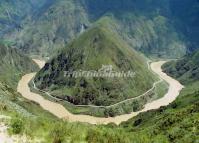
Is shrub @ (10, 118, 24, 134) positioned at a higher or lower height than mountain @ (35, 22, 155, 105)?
higher

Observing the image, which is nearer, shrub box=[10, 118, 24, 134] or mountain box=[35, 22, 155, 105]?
shrub box=[10, 118, 24, 134]

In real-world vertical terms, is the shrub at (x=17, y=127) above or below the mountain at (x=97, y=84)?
above

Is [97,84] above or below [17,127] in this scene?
below

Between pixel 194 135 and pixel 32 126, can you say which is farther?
pixel 194 135

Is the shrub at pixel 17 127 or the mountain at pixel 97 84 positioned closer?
the shrub at pixel 17 127

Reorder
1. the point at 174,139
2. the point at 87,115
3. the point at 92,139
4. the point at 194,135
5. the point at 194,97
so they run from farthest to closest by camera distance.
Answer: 1. the point at 87,115
2. the point at 194,97
3. the point at 174,139
4. the point at 194,135
5. the point at 92,139

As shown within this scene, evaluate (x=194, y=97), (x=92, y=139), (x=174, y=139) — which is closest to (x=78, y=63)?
(x=194, y=97)

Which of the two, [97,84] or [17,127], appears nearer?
[17,127]

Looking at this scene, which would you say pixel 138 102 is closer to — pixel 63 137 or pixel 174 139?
pixel 174 139

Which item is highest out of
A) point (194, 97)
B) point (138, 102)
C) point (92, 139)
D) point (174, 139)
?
point (92, 139)

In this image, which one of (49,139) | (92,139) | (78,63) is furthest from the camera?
(78,63)

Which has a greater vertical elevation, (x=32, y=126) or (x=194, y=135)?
(x=32, y=126)
